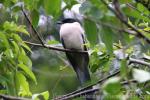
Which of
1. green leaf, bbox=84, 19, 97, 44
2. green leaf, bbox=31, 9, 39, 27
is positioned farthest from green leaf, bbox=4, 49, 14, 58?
green leaf, bbox=84, 19, 97, 44

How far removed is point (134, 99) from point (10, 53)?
678mm

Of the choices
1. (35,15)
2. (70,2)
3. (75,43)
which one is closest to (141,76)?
(70,2)

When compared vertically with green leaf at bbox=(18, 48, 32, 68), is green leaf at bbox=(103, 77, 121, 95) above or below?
above

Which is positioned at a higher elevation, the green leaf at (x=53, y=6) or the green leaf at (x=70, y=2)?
the green leaf at (x=53, y=6)

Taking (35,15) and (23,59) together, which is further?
(23,59)

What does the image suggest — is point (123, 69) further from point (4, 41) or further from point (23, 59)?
point (23, 59)

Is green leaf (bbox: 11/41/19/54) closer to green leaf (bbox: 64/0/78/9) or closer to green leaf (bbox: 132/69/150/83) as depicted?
green leaf (bbox: 64/0/78/9)

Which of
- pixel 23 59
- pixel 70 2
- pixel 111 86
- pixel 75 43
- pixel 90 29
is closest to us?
pixel 111 86

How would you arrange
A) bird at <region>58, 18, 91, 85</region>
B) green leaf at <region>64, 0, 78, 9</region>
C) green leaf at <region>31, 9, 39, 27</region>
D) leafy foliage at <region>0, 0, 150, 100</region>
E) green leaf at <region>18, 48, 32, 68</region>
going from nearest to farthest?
leafy foliage at <region>0, 0, 150, 100</region>, green leaf at <region>64, 0, 78, 9</region>, green leaf at <region>31, 9, 39, 27</region>, green leaf at <region>18, 48, 32, 68</region>, bird at <region>58, 18, 91, 85</region>

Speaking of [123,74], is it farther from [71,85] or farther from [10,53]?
[71,85]

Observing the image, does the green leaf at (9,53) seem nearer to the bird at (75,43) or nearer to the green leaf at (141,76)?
the green leaf at (141,76)

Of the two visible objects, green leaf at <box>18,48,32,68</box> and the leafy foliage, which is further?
green leaf at <box>18,48,32,68</box>

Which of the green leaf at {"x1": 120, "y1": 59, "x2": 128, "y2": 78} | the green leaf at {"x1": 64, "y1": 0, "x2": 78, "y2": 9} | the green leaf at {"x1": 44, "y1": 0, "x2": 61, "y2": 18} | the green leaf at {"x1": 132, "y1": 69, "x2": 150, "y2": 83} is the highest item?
the green leaf at {"x1": 44, "y1": 0, "x2": 61, "y2": 18}

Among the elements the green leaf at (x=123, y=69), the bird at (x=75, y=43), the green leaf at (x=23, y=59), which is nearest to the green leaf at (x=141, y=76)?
the green leaf at (x=123, y=69)
